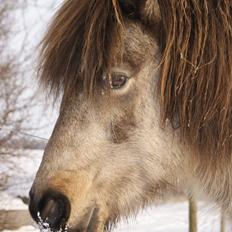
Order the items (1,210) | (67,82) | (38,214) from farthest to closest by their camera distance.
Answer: (1,210) < (67,82) < (38,214)

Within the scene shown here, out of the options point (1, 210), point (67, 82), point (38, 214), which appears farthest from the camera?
point (1, 210)

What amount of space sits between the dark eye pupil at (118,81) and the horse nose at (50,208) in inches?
19.1

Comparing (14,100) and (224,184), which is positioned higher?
(224,184)

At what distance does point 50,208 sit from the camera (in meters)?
1.81

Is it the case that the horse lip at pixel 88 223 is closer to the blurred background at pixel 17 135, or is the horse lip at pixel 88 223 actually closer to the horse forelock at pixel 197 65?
the horse forelock at pixel 197 65

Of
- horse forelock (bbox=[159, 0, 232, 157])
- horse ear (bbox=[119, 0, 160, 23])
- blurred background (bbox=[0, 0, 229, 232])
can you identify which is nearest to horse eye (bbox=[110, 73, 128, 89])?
horse forelock (bbox=[159, 0, 232, 157])

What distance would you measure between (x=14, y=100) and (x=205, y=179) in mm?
3687

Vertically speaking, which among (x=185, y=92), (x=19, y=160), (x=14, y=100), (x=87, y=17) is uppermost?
→ (x=87, y=17)

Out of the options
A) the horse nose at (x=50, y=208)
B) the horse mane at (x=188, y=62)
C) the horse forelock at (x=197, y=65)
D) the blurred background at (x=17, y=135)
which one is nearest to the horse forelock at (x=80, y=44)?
the horse mane at (x=188, y=62)

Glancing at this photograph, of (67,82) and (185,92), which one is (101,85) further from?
(185,92)

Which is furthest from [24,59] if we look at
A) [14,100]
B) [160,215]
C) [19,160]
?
[160,215]

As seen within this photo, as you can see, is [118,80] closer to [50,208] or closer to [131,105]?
[131,105]

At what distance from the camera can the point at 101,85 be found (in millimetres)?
1912

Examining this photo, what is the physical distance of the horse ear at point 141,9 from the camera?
1.90 metres
